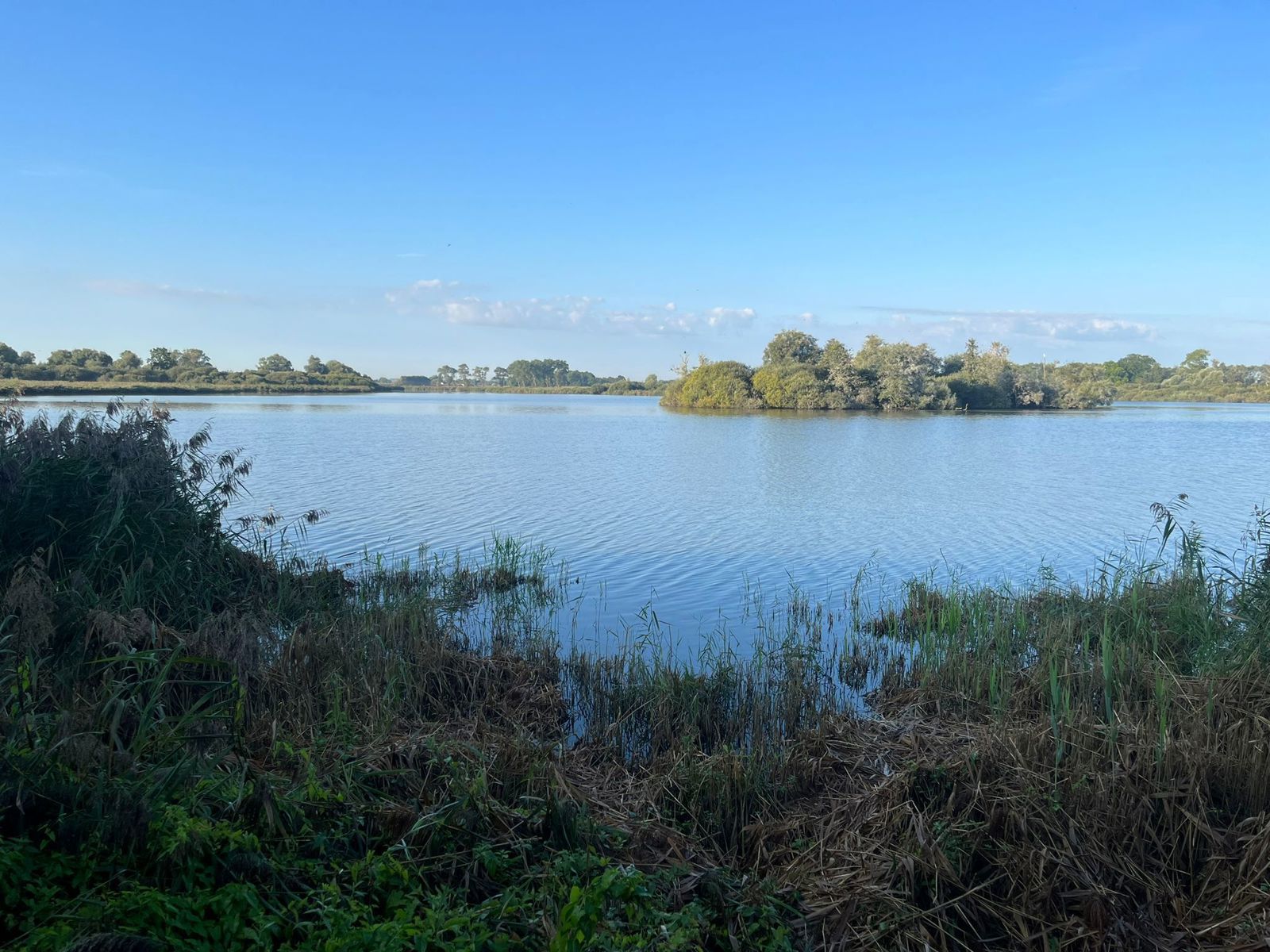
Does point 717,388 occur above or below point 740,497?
above

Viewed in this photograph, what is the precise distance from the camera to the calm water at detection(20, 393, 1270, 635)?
546 inches

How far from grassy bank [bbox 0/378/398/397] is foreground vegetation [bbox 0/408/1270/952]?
19.6 ft

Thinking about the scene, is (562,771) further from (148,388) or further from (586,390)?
(586,390)

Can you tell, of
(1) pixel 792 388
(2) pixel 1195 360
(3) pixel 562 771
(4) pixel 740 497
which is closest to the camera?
(3) pixel 562 771

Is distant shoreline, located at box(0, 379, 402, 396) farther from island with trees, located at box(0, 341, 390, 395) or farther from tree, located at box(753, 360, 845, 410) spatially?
tree, located at box(753, 360, 845, 410)

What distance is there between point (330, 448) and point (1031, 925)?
3296 cm

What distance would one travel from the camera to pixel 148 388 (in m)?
Answer: 75.8

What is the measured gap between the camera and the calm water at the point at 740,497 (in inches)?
546

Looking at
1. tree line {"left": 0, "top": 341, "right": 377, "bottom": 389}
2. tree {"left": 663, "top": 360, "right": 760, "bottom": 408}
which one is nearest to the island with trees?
tree line {"left": 0, "top": 341, "right": 377, "bottom": 389}

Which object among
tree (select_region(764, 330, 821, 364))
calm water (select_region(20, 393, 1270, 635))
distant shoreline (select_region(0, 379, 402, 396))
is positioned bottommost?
calm water (select_region(20, 393, 1270, 635))

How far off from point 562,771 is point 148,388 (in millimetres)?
84415

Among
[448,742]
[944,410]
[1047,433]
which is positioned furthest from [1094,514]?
[944,410]

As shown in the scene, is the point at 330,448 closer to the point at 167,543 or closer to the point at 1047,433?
the point at 167,543

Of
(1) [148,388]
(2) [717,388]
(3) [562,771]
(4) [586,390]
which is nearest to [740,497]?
(3) [562,771]
